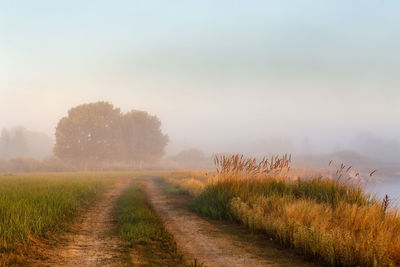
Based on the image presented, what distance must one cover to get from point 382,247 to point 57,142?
64398mm

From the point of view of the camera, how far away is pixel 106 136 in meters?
63.2

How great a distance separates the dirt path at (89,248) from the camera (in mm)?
5570

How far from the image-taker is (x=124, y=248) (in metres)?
6.44

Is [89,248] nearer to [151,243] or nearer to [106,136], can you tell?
[151,243]

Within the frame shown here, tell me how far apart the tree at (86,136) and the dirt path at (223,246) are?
55.9 meters

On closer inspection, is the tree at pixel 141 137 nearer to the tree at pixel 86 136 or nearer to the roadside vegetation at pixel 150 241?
the tree at pixel 86 136

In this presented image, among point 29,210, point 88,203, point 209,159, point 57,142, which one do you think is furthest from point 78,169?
point 29,210

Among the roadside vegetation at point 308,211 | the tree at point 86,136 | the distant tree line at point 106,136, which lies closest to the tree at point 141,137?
the distant tree line at point 106,136

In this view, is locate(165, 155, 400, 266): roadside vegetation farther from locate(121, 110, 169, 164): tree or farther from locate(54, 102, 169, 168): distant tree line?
locate(121, 110, 169, 164): tree

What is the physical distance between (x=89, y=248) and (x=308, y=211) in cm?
600

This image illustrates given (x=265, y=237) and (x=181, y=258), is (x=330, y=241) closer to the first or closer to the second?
(x=265, y=237)

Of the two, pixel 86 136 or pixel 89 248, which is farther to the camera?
pixel 86 136

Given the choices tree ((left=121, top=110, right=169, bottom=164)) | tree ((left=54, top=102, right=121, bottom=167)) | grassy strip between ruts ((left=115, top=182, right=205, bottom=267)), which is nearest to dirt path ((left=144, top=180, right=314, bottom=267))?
grassy strip between ruts ((left=115, top=182, right=205, bottom=267))

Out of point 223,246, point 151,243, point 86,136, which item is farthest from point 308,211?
point 86,136
